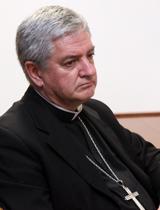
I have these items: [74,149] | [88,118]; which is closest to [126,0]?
[88,118]

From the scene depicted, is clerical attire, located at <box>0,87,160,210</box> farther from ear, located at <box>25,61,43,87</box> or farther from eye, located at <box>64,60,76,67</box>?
eye, located at <box>64,60,76,67</box>

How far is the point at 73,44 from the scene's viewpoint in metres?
1.45

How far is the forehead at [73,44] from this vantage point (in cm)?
144

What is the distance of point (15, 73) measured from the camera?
107 inches

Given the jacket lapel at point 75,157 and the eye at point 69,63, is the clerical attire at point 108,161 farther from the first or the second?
the eye at point 69,63

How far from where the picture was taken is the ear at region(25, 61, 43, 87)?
4.94ft

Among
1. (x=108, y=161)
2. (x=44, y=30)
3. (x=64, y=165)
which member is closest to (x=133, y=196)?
(x=108, y=161)

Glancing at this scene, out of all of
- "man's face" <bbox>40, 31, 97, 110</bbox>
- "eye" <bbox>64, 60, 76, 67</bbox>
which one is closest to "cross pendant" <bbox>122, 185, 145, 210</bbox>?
"man's face" <bbox>40, 31, 97, 110</bbox>

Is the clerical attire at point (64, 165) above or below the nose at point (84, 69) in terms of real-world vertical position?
below

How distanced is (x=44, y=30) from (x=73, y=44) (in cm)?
11

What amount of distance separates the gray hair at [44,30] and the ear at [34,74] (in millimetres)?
33

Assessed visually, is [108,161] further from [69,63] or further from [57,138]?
[69,63]

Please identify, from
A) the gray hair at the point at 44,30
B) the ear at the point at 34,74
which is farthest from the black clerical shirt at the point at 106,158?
the gray hair at the point at 44,30

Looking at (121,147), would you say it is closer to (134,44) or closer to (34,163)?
(34,163)
